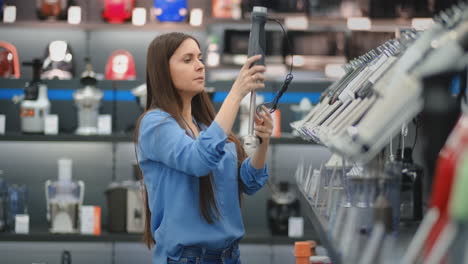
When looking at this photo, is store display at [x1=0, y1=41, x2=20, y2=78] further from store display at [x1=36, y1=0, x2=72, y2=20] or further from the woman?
the woman

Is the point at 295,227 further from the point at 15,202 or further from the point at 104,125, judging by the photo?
the point at 15,202

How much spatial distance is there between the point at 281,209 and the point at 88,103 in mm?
1359

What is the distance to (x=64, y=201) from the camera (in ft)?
14.7

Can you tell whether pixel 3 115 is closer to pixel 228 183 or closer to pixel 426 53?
pixel 228 183

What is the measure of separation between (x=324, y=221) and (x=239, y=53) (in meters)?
4.13

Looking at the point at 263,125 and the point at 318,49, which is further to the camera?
the point at 318,49

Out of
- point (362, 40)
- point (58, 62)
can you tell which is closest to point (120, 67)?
point (58, 62)

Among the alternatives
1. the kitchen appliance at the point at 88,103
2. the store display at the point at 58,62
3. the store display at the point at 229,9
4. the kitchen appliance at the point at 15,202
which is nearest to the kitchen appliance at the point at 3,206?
the kitchen appliance at the point at 15,202

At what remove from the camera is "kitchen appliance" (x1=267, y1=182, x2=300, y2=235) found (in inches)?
178

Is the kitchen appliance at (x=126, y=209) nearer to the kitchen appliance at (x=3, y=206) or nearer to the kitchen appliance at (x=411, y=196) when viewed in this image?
the kitchen appliance at (x=3, y=206)

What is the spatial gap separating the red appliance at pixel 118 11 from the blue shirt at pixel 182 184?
3.48 meters

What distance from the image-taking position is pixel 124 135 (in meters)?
4.61

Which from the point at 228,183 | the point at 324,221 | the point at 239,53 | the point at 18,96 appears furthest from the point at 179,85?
the point at 239,53

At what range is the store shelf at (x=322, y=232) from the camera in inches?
50.9
